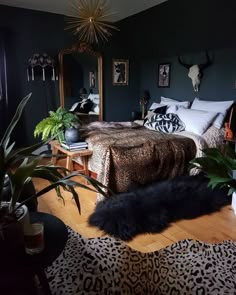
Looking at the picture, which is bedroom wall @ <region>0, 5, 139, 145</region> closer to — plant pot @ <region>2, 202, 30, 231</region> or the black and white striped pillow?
the black and white striped pillow

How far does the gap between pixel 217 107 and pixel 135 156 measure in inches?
60.7

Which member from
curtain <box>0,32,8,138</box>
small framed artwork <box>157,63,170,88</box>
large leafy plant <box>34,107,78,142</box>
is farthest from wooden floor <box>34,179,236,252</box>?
small framed artwork <box>157,63,170,88</box>

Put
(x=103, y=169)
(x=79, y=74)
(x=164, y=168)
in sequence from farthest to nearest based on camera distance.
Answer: (x=79, y=74) → (x=164, y=168) → (x=103, y=169)

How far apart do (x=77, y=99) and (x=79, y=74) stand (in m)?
0.46

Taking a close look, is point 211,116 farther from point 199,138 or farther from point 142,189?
point 142,189

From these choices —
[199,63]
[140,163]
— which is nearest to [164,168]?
[140,163]

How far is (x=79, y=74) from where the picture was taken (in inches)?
186

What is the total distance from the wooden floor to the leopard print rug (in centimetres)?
17

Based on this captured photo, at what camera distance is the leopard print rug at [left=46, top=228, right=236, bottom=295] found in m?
1.54

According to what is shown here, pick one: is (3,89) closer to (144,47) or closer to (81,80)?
(81,80)

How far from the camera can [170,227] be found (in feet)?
Answer: 7.61

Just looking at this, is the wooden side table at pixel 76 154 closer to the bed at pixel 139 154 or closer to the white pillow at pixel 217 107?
the bed at pixel 139 154

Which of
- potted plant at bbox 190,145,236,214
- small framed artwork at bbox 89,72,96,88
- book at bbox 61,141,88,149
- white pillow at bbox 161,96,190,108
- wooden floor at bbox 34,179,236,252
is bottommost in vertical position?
wooden floor at bbox 34,179,236,252

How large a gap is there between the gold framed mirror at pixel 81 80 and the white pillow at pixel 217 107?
203 centimetres
